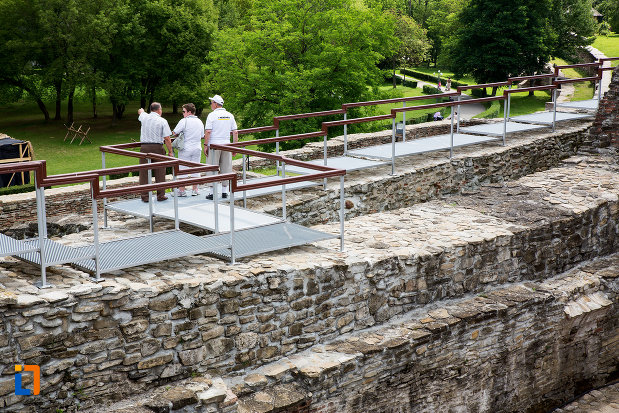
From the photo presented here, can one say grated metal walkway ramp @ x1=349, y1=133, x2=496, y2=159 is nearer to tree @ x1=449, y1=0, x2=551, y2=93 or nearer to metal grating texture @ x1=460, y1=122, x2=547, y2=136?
metal grating texture @ x1=460, y1=122, x2=547, y2=136

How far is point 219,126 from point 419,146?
192 inches

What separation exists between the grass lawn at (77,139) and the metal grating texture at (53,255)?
23797 millimetres

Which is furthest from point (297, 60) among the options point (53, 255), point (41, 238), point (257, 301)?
point (41, 238)

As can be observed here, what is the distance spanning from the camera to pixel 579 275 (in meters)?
11.2

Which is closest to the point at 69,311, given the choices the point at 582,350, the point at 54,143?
the point at 582,350

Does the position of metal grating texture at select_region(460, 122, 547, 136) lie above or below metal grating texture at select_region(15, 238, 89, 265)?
above

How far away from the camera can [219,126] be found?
10.7 meters

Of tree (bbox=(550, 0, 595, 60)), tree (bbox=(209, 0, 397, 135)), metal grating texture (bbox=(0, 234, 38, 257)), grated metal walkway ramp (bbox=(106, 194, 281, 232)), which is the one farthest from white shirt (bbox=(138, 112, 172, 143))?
tree (bbox=(550, 0, 595, 60))

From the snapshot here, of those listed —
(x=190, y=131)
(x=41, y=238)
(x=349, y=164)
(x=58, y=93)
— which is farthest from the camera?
(x=58, y=93)

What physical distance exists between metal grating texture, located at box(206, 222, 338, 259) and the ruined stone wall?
9779mm

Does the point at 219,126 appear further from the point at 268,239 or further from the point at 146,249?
the point at 146,249

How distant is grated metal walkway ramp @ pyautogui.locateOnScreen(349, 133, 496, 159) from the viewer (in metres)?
13.4

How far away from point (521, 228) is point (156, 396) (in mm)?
6132

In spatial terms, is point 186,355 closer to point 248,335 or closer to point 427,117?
point 248,335
